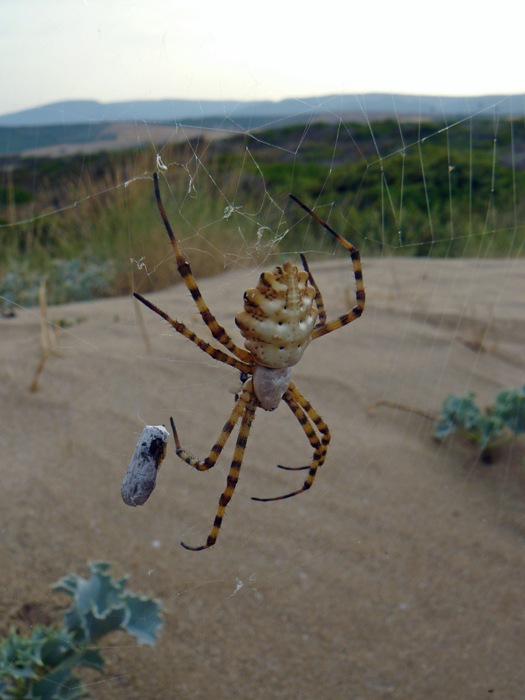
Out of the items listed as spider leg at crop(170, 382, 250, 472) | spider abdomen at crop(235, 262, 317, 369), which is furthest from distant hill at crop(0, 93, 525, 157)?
spider leg at crop(170, 382, 250, 472)

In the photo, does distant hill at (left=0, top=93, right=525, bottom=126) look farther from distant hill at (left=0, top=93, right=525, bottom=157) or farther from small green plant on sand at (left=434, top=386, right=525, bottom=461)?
small green plant on sand at (left=434, top=386, right=525, bottom=461)

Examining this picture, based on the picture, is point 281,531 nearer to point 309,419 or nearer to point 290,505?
point 290,505

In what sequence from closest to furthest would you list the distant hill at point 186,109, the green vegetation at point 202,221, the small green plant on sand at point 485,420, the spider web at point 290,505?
the distant hill at point 186,109
the spider web at point 290,505
the small green plant on sand at point 485,420
the green vegetation at point 202,221

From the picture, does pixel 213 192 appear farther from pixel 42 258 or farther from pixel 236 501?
pixel 236 501

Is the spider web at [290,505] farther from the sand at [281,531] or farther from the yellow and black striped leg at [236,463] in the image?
the yellow and black striped leg at [236,463]

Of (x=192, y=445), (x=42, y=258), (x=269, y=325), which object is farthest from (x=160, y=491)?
(x=42, y=258)

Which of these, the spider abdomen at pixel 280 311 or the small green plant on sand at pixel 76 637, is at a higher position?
the spider abdomen at pixel 280 311

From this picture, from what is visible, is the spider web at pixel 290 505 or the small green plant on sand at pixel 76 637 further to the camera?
the spider web at pixel 290 505

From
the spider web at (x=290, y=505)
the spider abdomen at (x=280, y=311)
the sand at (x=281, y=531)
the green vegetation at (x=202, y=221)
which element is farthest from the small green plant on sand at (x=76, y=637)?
the green vegetation at (x=202, y=221)
